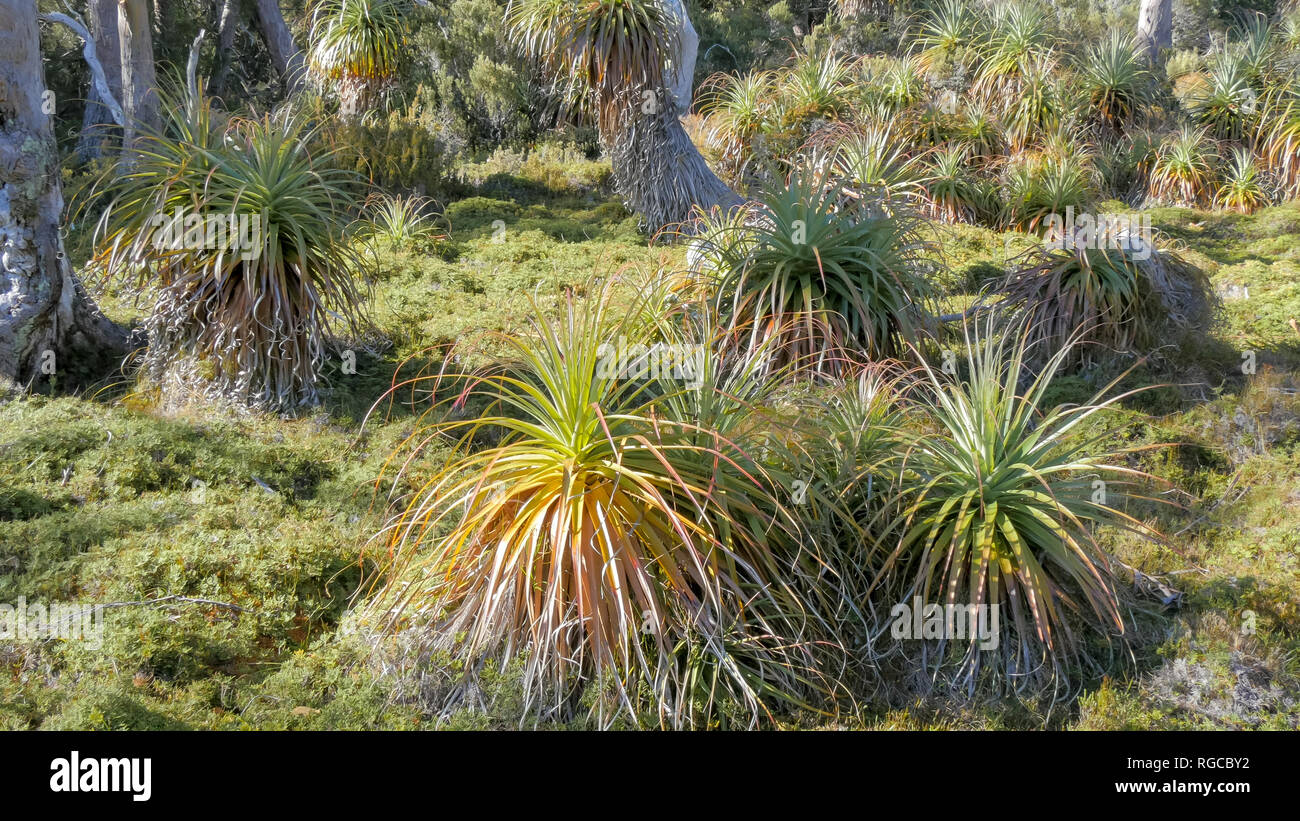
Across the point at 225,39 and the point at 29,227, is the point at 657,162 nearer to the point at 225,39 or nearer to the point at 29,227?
the point at 29,227

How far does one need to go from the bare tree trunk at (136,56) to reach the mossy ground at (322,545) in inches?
173

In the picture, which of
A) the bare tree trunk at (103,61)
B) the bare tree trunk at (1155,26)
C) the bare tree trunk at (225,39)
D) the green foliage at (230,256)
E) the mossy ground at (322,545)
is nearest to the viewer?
the mossy ground at (322,545)

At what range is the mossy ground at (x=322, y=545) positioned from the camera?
407cm

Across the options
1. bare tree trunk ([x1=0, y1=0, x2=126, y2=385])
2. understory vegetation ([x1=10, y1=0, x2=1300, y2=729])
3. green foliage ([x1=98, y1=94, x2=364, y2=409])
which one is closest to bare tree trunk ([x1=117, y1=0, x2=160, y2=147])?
understory vegetation ([x1=10, y1=0, x2=1300, y2=729])

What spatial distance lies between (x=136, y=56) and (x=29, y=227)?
599 cm

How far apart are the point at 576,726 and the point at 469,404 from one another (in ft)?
11.1

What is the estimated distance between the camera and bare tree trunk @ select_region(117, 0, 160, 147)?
1137 centimetres

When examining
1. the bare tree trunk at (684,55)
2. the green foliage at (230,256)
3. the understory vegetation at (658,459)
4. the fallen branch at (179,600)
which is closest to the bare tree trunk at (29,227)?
the understory vegetation at (658,459)

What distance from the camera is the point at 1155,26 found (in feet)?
56.3

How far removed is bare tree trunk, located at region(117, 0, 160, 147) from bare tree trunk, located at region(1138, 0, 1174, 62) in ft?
50.4

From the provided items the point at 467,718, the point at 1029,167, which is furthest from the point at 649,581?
the point at 1029,167

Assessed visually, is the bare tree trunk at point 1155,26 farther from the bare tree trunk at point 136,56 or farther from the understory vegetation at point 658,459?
the bare tree trunk at point 136,56

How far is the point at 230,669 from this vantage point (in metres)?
4.36

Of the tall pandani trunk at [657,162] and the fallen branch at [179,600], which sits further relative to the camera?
the tall pandani trunk at [657,162]
